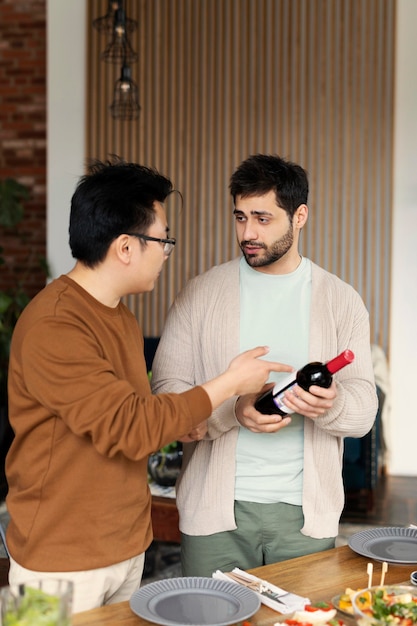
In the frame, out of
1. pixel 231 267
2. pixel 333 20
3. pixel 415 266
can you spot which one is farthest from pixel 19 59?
pixel 231 267

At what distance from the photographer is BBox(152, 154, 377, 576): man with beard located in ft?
7.06

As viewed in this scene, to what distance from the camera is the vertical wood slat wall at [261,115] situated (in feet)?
21.0

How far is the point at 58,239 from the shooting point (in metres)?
6.79

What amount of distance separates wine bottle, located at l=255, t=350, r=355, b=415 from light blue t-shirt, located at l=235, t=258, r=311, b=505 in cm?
16

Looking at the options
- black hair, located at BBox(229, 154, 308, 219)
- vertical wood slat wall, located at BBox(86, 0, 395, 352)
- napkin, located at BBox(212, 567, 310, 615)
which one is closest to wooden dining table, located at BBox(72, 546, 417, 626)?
napkin, located at BBox(212, 567, 310, 615)

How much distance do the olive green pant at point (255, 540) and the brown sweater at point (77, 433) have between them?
1.26 feet

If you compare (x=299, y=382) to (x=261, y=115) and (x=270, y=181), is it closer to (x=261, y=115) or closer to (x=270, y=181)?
(x=270, y=181)

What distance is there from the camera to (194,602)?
5.28 ft

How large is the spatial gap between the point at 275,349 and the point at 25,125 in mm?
5844

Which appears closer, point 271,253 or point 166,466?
point 271,253

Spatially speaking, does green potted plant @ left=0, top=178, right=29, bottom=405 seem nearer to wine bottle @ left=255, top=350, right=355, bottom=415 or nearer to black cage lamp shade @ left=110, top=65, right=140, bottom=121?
black cage lamp shade @ left=110, top=65, right=140, bottom=121

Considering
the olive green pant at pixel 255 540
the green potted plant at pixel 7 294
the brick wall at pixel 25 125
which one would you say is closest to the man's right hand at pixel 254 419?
the olive green pant at pixel 255 540

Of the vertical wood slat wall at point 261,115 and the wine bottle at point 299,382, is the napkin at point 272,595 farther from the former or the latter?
the vertical wood slat wall at point 261,115

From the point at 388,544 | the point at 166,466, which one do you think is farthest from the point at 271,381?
the point at 166,466
